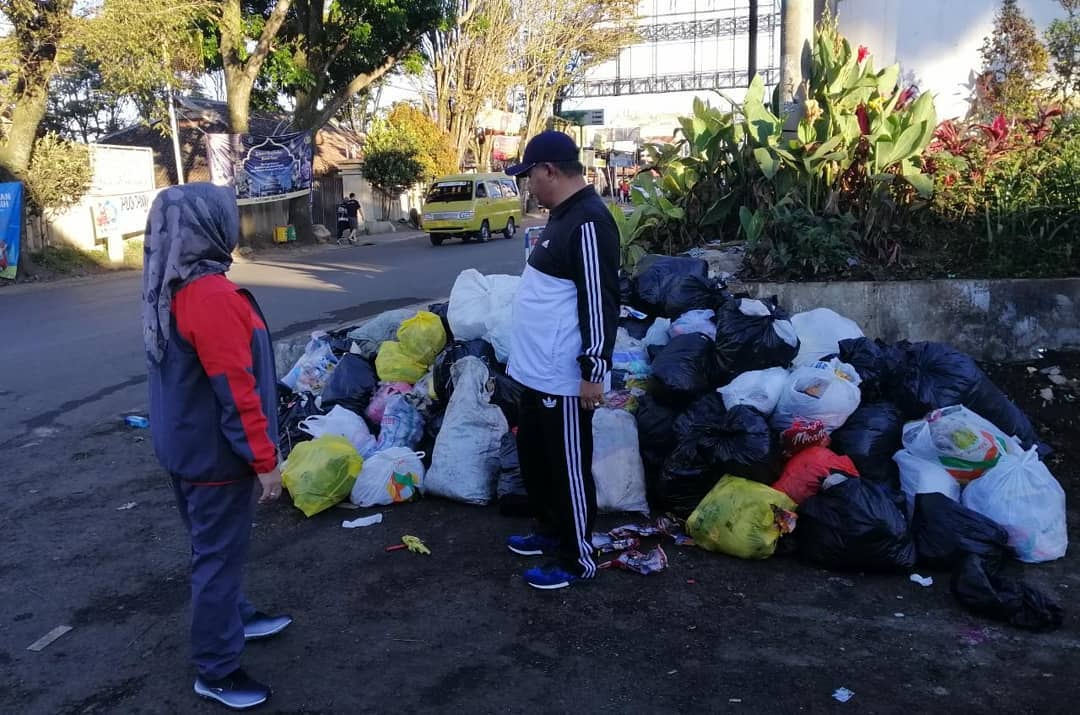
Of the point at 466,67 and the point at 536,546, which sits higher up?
the point at 466,67

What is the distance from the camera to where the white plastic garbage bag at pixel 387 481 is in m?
4.29

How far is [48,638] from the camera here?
309 cm

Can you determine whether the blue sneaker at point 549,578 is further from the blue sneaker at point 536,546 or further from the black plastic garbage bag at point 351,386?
the black plastic garbage bag at point 351,386

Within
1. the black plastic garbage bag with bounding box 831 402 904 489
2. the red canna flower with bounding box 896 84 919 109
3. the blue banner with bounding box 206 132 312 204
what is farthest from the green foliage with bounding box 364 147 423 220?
the black plastic garbage bag with bounding box 831 402 904 489

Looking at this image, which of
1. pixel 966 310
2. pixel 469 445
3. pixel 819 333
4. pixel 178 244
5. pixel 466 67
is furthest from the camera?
pixel 466 67

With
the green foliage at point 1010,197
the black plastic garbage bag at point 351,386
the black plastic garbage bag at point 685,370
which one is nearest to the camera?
the black plastic garbage bag at point 685,370

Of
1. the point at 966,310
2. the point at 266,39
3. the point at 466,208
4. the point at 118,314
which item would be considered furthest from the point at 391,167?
the point at 966,310

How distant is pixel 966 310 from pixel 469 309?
322 centimetres

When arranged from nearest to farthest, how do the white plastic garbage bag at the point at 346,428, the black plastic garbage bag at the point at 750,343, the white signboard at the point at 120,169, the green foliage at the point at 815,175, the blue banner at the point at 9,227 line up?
the black plastic garbage bag at the point at 750,343 → the white plastic garbage bag at the point at 346,428 → the green foliage at the point at 815,175 → the blue banner at the point at 9,227 → the white signboard at the point at 120,169

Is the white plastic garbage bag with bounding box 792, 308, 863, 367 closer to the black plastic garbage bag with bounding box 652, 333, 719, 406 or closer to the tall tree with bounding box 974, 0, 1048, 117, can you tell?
the black plastic garbage bag with bounding box 652, 333, 719, 406

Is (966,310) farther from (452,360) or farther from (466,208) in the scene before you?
(466,208)

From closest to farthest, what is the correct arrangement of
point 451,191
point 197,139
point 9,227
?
point 9,227
point 451,191
point 197,139

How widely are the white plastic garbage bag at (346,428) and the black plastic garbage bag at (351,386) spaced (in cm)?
24

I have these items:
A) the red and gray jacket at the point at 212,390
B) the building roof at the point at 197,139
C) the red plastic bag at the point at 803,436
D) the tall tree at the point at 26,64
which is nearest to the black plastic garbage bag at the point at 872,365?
the red plastic bag at the point at 803,436
